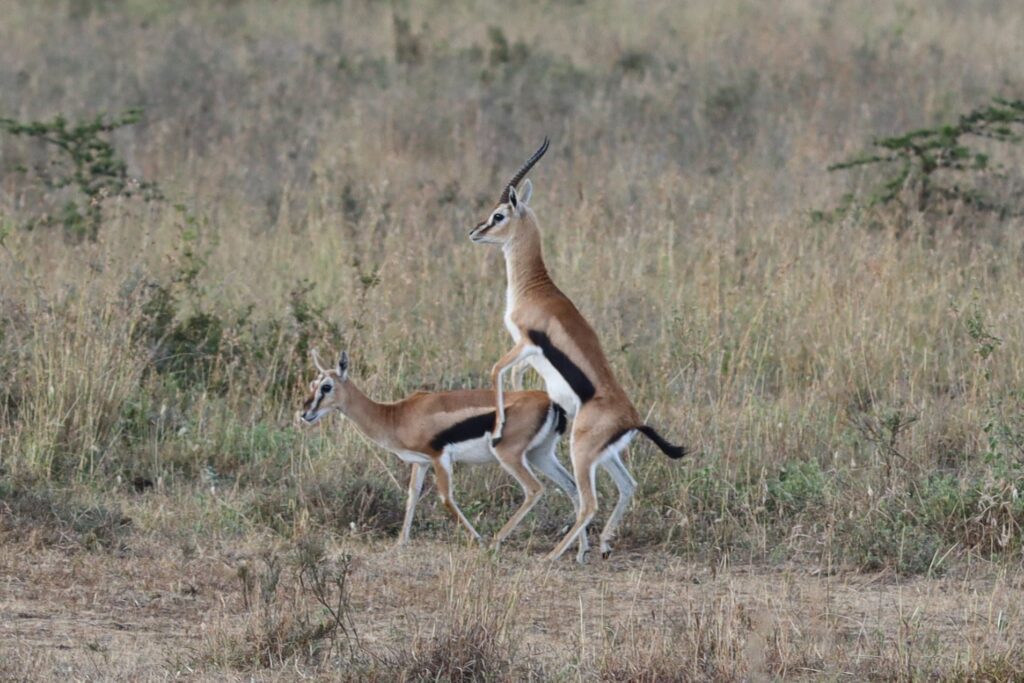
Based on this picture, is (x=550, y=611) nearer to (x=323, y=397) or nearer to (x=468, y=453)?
(x=468, y=453)

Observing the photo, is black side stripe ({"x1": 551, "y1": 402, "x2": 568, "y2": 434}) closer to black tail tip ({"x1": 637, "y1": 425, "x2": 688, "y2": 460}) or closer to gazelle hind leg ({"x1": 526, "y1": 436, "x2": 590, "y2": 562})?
gazelle hind leg ({"x1": 526, "y1": 436, "x2": 590, "y2": 562})

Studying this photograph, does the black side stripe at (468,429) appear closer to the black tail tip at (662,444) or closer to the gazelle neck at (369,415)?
the gazelle neck at (369,415)

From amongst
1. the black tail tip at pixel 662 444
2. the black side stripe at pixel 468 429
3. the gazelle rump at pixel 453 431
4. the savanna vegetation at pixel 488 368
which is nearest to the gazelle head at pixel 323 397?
the gazelle rump at pixel 453 431

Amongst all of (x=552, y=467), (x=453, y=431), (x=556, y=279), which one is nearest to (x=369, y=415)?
(x=453, y=431)

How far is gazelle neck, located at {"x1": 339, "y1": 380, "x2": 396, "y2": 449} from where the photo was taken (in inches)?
284

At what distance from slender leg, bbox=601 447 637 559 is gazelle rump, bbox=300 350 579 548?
24cm

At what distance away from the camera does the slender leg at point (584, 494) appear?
679 cm

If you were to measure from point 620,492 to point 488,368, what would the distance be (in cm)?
189

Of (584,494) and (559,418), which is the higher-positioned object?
(559,418)

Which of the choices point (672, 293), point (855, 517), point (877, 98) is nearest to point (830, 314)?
point (672, 293)

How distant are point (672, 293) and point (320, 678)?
16.9ft

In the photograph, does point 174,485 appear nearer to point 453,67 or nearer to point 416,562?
point 416,562

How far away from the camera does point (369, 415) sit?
7238 mm

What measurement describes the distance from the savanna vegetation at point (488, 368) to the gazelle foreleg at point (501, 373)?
0.57 m
